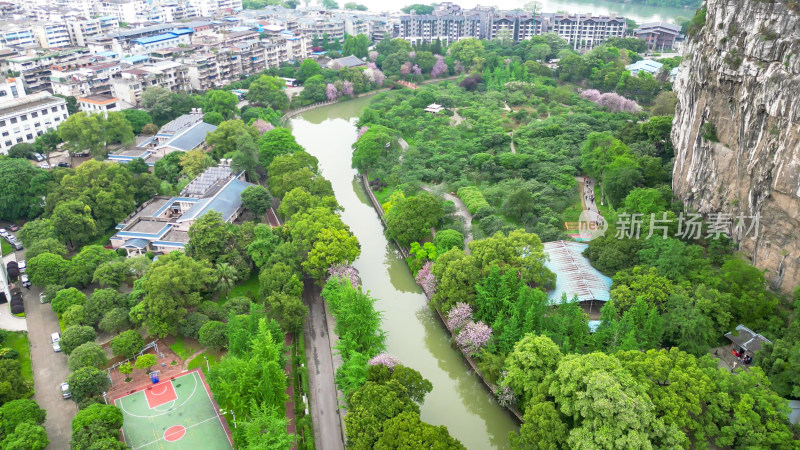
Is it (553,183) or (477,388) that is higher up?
(553,183)

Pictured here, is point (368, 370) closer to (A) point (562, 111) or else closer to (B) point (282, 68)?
(A) point (562, 111)

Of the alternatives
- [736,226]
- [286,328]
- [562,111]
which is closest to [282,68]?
[562,111]

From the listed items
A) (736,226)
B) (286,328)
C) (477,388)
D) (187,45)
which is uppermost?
(187,45)

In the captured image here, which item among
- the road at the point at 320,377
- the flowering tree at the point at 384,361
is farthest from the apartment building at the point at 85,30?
the flowering tree at the point at 384,361

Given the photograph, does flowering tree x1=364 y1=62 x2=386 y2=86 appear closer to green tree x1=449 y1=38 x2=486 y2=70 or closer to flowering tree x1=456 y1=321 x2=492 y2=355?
green tree x1=449 y1=38 x2=486 y2=70

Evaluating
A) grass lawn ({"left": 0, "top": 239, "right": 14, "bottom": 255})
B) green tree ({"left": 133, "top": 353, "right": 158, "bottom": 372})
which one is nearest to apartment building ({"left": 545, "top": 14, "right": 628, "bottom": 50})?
grass lawn ({"left": 0, "top": 239, "right": 14, "bottom": 255})

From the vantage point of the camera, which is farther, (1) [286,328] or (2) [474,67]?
(2) [474,67]

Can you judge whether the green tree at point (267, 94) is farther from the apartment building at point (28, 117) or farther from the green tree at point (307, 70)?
the apartment building at point (28, 117)
